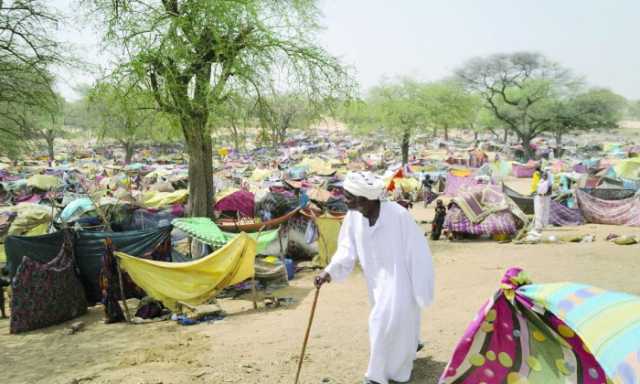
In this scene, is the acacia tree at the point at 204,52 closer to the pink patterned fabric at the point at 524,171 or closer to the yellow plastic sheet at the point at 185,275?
the yellow plastic sheet at the point at 185,275

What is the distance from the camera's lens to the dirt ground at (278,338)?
4.14 metres

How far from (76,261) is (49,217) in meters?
5.41

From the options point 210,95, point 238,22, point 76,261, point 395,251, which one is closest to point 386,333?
point 395,251

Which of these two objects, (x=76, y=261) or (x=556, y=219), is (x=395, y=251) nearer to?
(x=76, y=261)

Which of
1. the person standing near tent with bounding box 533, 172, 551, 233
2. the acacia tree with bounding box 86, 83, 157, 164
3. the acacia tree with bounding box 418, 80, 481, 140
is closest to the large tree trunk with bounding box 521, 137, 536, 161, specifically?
the acacia tree with bounding box 418, 80, 481, 140

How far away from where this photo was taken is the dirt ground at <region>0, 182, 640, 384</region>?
13.6 feet

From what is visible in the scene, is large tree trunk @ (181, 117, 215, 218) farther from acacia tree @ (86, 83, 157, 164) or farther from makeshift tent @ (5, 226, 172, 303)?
makeshift tent @ (5, 226, 172, 303)

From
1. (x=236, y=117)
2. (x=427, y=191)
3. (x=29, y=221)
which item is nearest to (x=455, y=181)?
(x=427, y=191)

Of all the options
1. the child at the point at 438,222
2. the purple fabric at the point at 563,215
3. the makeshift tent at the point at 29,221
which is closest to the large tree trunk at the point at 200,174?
the makeshift tent at the point at 29,221

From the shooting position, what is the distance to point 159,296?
22.6 ft

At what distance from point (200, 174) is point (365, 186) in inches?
295

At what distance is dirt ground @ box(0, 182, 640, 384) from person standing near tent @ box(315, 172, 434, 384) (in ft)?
1.12

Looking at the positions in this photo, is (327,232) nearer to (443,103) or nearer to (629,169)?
(629,169)

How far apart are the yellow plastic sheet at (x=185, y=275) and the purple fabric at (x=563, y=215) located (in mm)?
8651
